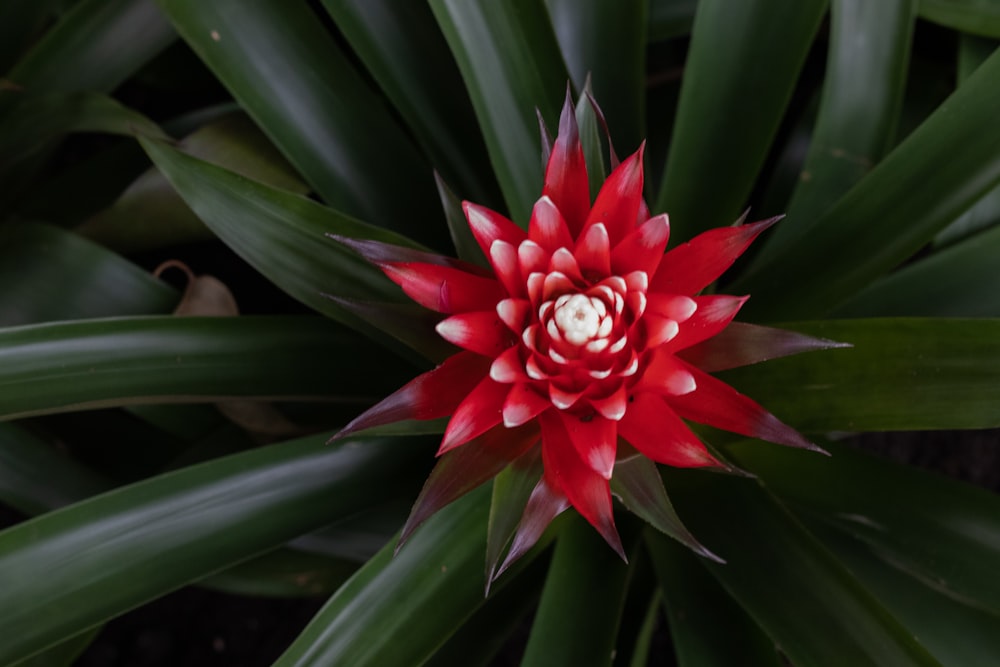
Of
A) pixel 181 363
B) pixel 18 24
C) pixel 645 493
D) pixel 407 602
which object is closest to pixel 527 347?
pixel 645 493

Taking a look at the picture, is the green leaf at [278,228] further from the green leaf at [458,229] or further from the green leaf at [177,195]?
the green leaf at [177,195]

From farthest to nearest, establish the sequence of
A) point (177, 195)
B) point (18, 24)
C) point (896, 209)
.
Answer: point (18, 24) < point (177, 195) < point (896, 209)

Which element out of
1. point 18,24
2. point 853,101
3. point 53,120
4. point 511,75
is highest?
point 18,24

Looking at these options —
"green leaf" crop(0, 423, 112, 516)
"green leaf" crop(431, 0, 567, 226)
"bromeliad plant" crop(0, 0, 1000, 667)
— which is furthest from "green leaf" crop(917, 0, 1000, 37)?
"green leaf" crop(0, 423, 112, 516)

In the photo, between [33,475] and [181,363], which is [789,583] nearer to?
[181,363]

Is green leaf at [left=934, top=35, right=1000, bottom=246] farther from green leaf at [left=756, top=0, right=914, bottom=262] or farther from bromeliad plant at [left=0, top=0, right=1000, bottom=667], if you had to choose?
green leaf at [left=756, top=0, right=914, bottom=262]

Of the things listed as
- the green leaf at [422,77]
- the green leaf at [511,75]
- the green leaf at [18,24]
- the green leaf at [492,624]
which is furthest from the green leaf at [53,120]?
the green leaf at [492,624]

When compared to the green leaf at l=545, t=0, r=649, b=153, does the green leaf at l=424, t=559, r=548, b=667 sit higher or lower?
lower
